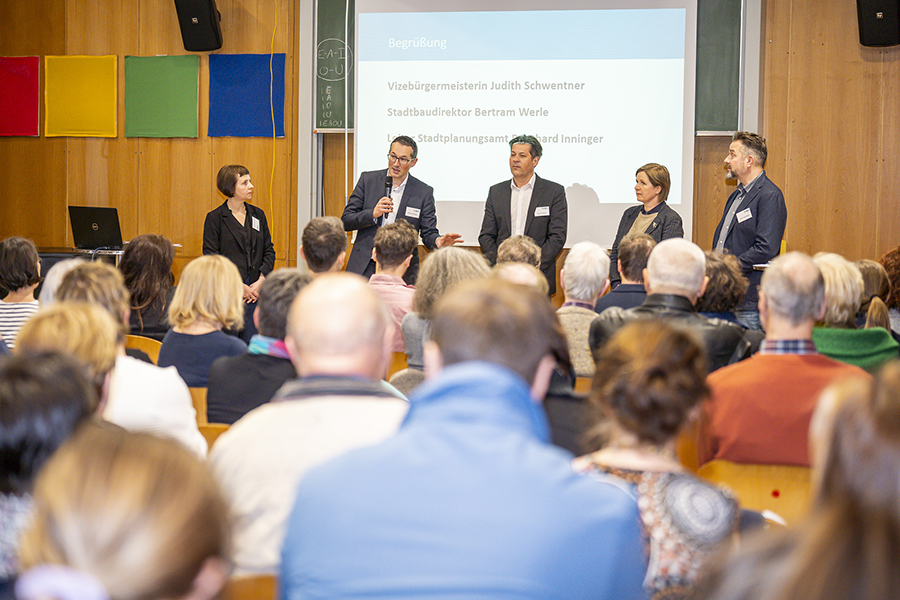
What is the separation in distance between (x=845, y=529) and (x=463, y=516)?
0.46 m

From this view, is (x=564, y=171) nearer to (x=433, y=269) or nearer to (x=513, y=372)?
(x=433, y=269)

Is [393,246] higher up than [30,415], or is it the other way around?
[393,246]

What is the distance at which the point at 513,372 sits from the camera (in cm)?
127

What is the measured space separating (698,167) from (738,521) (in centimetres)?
540

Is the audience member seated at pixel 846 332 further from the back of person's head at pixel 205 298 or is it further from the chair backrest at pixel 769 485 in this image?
the back of person's head at pixel 205 298

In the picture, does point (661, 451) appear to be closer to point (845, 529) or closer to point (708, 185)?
point (845, 529)

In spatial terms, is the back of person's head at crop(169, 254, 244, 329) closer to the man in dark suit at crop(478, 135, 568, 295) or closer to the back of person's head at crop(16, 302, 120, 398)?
the back of person's head at crop(16, 302, 120, 398)

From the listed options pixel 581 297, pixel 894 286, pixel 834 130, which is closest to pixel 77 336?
pixel 581 297

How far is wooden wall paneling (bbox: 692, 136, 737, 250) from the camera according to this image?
251 inches

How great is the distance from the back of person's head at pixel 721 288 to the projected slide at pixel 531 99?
124 inches

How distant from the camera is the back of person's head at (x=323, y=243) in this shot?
13.3 ft

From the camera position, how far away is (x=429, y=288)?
3.06 m

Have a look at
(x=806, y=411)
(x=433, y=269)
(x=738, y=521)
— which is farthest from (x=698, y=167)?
(x=738, y=521)

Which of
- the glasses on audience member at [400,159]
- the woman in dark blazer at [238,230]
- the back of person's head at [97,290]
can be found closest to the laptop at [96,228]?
the woman in dark blazer at [238,230]
